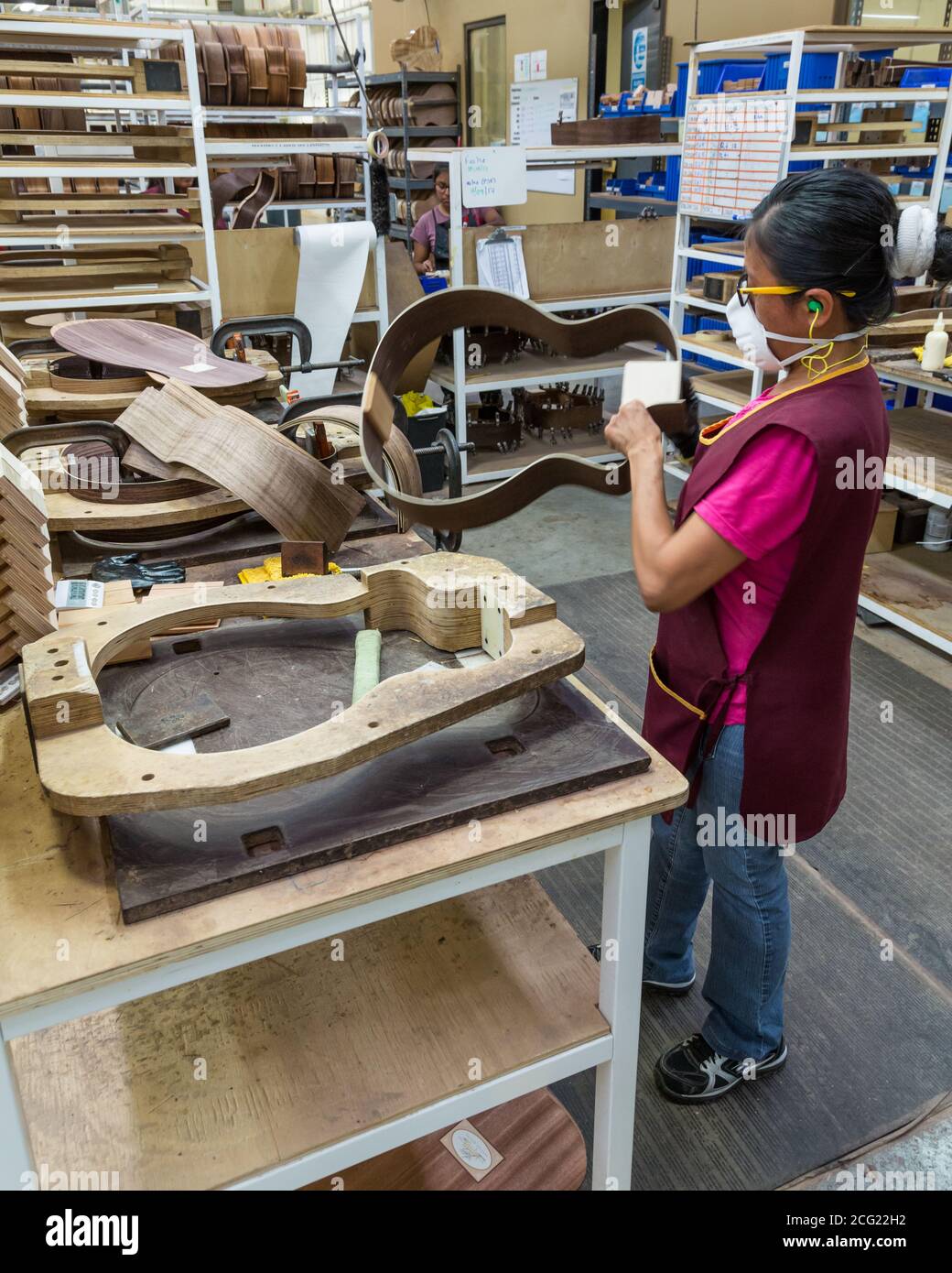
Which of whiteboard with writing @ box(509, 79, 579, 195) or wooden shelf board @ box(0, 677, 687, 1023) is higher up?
whiteboard with writing @ box(509, 79, 579, 195)

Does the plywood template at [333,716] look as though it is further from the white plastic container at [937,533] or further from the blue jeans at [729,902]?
the white plastic container at [937,533]

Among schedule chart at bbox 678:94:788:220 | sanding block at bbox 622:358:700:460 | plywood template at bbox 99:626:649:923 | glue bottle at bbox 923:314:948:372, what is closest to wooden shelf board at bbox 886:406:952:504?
glue bottle at bbox 923:314:948:372

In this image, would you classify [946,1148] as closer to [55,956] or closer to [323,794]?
[323,794]

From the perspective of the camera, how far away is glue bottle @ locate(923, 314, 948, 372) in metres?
2.88

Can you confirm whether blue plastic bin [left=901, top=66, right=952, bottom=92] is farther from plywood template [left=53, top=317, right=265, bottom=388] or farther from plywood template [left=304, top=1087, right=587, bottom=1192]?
plywood template [left=304, top=1087, right=587, bottom=1192]

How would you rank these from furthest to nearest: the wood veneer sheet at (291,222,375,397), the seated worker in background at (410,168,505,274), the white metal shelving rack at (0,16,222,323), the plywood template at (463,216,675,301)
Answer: the seated worker in background at (410,168,505,274) → the plywood template at (463,216,675,301) → the wood veneer sheet at (291,222,375,397) → the white metal shelving rack at (0,16,222,323)

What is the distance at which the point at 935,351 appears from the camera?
2.88 metres

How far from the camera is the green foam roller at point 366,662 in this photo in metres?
1.21

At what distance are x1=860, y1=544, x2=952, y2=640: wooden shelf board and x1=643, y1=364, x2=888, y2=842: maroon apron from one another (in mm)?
1865

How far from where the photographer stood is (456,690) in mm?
1088

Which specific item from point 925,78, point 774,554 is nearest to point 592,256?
point 925,78

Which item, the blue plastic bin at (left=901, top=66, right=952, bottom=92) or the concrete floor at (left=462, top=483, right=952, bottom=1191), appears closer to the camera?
the concrete floor at (left=462, top=483, right=952, bottom=1191)

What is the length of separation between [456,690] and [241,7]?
Answer: 10899mm

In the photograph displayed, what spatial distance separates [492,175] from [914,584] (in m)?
2.37
